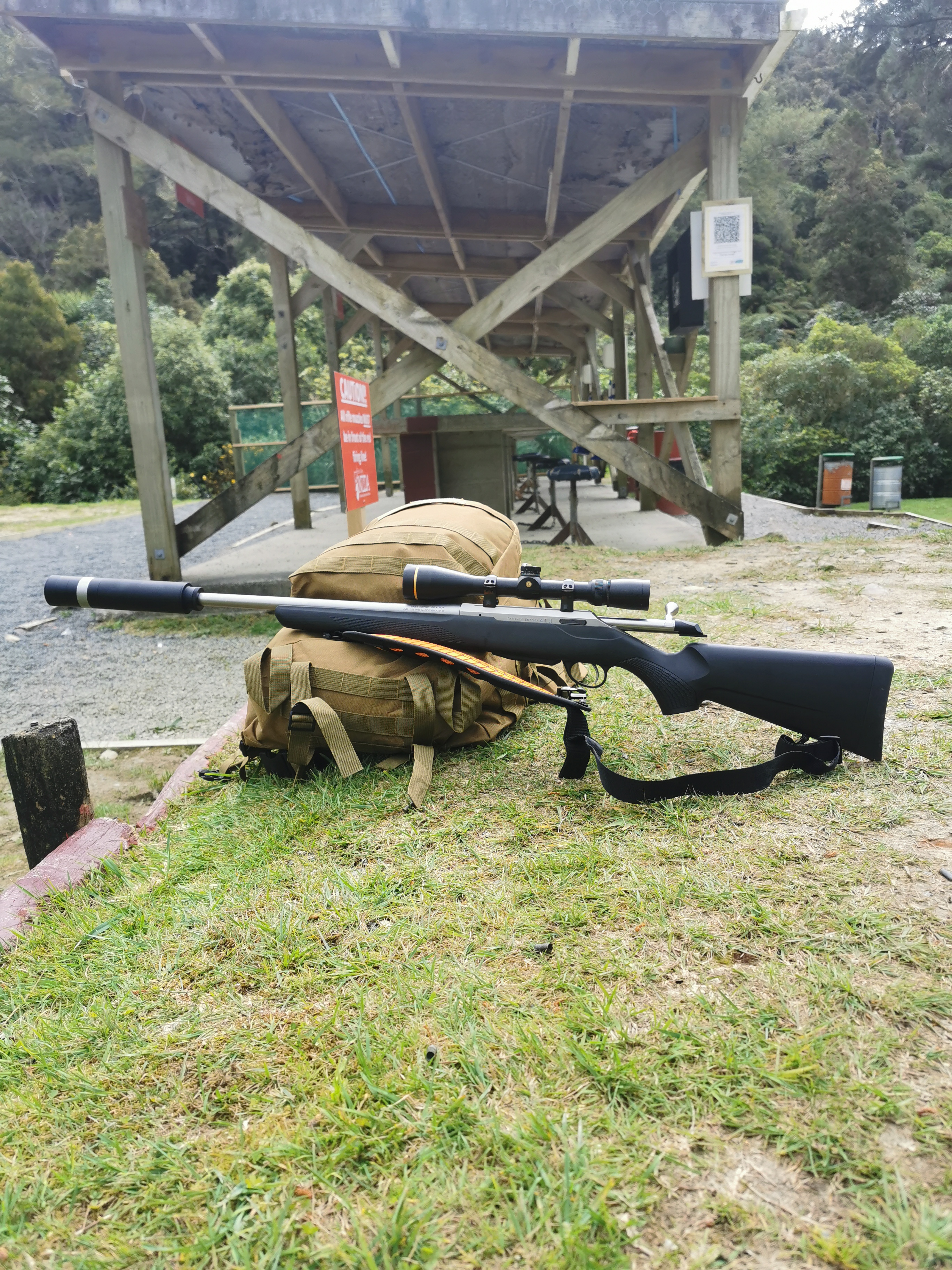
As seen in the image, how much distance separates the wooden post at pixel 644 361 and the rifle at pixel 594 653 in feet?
22.3

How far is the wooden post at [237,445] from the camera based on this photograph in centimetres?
1850

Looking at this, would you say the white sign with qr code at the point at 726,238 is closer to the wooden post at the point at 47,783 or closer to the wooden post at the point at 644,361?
the wooden post at the point at 644,361

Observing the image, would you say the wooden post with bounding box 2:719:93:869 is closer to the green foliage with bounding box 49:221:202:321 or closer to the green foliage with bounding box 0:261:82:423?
the green foliage with bounding box 0:261:82:423

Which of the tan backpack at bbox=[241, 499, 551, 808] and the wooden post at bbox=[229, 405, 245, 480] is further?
the wooden post at bbox=[229, 405, 245, 480]

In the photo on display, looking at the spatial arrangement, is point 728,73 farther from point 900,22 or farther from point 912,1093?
point 900,22

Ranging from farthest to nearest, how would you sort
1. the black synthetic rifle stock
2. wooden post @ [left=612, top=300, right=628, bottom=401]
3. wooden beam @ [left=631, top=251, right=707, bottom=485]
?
wooden post @ [left=612, top=300, right=628, bottom=401] < wooden beam @ [left=631, top=251, right=707, bottom=485] < the black synthetic rifle stock

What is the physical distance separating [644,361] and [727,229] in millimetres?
5186

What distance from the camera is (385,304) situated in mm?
6504

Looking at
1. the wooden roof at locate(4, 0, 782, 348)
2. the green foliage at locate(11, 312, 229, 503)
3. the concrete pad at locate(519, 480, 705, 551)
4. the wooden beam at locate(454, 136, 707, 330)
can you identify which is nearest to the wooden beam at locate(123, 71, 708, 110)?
the wooden roof at locate(4, 0, 782, 348)

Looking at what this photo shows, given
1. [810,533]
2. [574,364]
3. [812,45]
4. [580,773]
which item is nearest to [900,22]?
[812,45]

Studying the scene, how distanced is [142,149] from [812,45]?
77.9 m

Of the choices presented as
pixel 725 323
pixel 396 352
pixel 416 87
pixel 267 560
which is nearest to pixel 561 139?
pixel 416 87

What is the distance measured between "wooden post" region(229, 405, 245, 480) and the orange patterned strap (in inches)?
655

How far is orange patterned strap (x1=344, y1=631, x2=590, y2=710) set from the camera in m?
2.72
